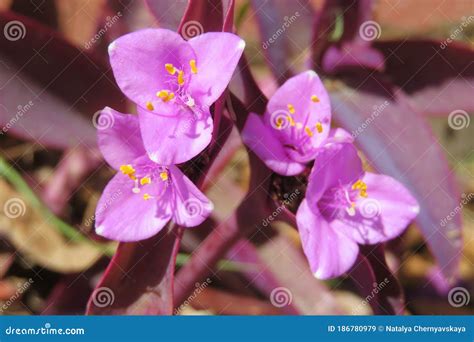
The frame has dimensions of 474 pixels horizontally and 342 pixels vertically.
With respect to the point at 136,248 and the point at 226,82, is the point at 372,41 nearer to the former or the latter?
the point at 226,82

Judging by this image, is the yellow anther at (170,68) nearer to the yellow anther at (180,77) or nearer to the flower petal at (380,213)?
the yellow anther at (180,77)

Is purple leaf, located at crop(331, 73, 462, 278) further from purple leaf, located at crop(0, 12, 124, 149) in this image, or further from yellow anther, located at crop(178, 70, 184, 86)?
purple leaf, located at crop(0, 12, 124, 149)

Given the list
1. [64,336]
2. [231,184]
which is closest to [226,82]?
[231,184]

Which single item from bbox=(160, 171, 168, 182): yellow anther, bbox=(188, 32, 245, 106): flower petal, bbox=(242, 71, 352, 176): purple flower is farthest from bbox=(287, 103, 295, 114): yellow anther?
bbox=(160, 171, 168, 182): yellow anther

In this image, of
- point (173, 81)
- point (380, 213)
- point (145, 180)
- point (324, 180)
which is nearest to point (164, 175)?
point (145, 180)

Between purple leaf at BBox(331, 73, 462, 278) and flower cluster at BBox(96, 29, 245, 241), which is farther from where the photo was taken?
purple leaf at BBox(331, 73, 462, 278)

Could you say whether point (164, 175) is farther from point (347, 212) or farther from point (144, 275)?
point (347, 212)
